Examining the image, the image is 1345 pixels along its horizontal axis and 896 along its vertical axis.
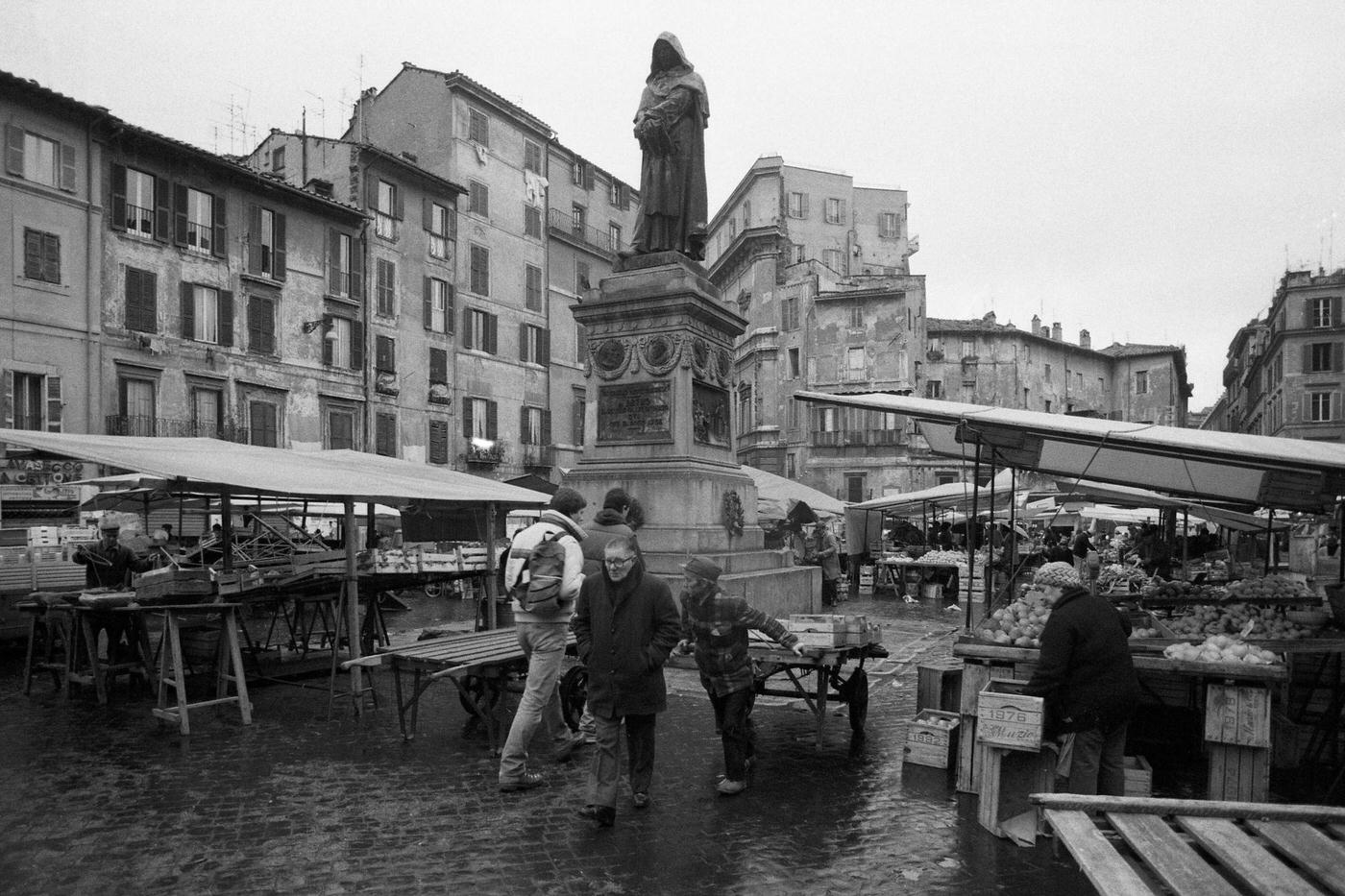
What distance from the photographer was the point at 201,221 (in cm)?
2748

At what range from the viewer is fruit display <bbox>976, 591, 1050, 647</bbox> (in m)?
6.21

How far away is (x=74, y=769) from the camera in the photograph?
6445mm

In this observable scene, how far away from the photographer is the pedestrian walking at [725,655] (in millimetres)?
5910

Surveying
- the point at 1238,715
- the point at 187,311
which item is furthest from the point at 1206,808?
the point at 187,311

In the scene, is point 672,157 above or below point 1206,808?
above

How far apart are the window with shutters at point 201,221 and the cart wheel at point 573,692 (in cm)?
2490

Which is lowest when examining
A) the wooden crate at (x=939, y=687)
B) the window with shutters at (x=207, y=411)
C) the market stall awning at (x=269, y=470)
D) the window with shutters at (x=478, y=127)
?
the wooden crate at (x=939, y=687)

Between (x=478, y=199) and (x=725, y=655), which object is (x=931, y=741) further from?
(x=478, y=199)

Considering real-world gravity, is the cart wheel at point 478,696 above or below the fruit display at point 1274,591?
below

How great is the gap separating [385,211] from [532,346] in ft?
29.1

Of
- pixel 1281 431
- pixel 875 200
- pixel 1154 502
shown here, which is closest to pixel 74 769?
pixel 1154 502

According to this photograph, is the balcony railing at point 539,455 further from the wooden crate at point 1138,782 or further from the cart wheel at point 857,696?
the wooden crate at point 1138,782

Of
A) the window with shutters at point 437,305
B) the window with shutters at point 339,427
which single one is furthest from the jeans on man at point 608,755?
the window with shutters at point 437,305

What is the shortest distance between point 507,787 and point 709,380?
7.16 metres
